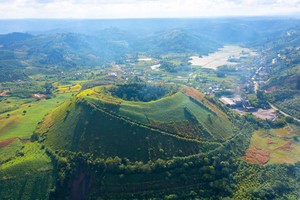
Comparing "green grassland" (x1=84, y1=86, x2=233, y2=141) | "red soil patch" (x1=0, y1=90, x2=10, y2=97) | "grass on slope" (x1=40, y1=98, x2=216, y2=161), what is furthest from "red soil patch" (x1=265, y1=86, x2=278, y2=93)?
"red soil patch" (x1=0, y1=90, x2=10, y2=97)

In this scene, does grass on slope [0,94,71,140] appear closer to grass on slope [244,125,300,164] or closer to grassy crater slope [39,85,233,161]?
grassy crater slope [39,85,233,161]

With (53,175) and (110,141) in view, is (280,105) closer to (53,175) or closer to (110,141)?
(110,141)

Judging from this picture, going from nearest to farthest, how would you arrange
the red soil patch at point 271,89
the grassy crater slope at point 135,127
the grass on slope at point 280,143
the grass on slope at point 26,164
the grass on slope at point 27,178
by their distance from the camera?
the grass on slope at point 27,178 → the grass on slope at point 26,164 → the grassy crater slope at point 135,127 → the grass on slope at point 280,143 → the red soil patch at point 271,89

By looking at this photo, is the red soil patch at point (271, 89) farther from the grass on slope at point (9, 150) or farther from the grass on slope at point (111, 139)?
the grass on slope at point (9, 150)

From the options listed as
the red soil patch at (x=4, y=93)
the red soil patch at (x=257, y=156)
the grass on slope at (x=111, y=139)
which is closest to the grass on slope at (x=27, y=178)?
the grass on slope at (x=111, y=139)

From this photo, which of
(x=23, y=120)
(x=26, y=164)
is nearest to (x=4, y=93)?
(x=23, y=120)
